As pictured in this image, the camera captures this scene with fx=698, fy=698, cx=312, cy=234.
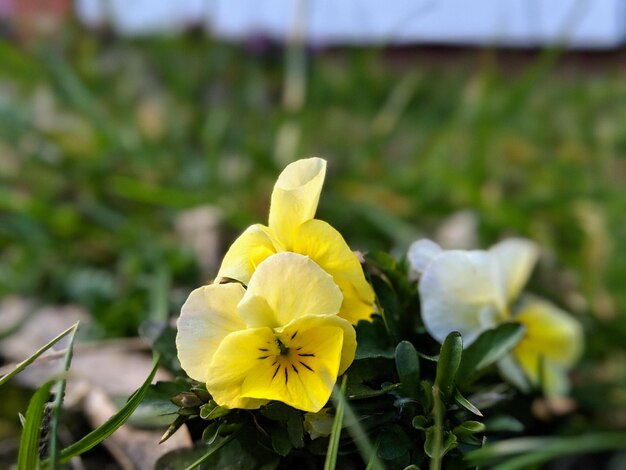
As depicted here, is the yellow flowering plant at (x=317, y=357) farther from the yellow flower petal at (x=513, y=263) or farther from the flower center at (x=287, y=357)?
the yellow flower petal at (x=513, y=263)

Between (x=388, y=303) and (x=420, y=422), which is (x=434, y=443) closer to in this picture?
(x=420, y=422)

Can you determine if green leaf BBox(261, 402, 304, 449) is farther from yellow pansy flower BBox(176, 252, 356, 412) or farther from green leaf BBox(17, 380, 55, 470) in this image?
green leaf BBox(17, 380, 55, 470)

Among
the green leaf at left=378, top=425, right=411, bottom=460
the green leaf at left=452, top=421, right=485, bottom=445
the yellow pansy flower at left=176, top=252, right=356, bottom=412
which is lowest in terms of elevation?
the green leaf at left=378, top=425, right=411, bottom=460

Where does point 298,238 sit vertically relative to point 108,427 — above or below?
above

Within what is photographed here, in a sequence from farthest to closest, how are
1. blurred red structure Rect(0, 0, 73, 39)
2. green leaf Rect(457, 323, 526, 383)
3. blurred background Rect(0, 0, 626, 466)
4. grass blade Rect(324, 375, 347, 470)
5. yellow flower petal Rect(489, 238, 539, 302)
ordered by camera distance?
blurred red structure Rect(0, 0, 73, 39)
blurred background Rect(0, 0, 626, 466)
yellow flower petal Rect(489, 238, 539, 302)
green leaf Rect(457, 323, 526, 383)
grass blade Rect(324, 375, 347, 470)

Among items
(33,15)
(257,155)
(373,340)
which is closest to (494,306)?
(373,340)

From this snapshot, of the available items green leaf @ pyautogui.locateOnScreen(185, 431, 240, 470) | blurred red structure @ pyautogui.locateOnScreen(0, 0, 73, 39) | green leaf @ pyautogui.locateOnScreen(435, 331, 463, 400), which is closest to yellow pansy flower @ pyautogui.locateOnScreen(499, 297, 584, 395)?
green leaf @ pyautogui.locateOnScreen(435, 331, 463, 400)

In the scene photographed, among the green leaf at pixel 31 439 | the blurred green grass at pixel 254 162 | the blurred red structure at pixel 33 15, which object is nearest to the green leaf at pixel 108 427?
the green leaf at pixel 31 439
